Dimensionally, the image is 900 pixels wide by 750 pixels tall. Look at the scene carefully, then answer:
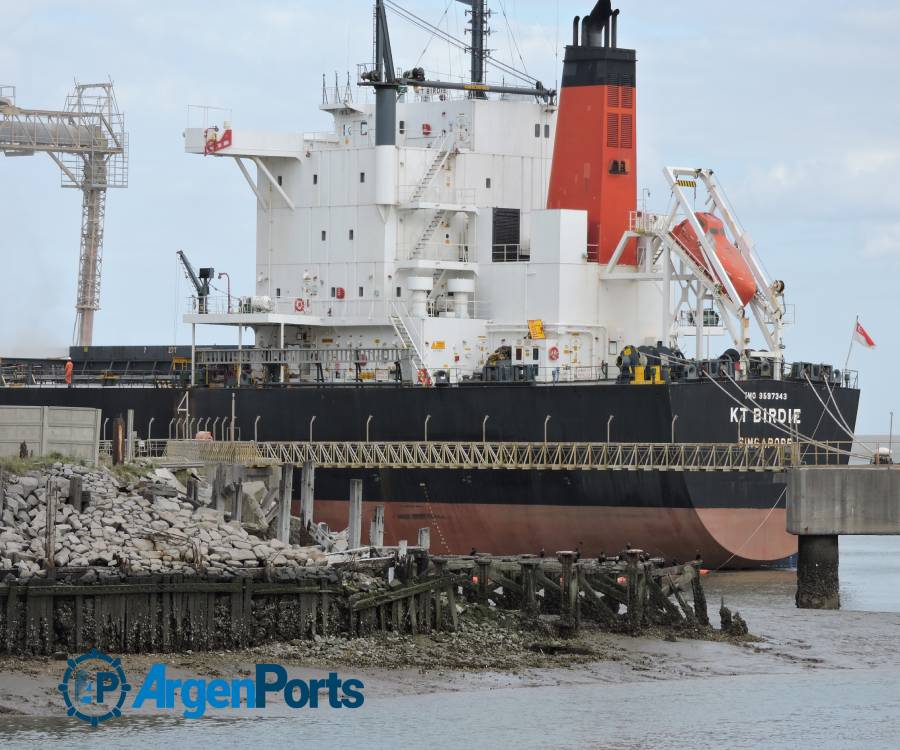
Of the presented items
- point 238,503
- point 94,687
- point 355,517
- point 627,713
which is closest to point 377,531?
point 355,517

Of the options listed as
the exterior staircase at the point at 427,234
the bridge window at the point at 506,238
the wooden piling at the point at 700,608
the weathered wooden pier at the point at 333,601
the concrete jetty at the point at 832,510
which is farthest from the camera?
the exterior staircase at the point at 427,234

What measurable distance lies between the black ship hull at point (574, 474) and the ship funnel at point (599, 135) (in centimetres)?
534

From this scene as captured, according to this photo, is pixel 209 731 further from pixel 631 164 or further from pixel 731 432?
pixel 631 164

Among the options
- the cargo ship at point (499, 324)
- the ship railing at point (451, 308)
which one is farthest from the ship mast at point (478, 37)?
the ship railing at point (451, 308)

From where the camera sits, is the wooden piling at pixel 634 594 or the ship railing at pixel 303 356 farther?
the ship railing at pixel 303 356

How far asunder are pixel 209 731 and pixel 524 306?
23660 millimetres

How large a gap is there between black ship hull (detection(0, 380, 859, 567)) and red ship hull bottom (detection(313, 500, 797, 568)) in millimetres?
31

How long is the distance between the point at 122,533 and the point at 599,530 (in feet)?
53.3

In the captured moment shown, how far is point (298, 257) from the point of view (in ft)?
179

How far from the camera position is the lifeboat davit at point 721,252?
1890 inches

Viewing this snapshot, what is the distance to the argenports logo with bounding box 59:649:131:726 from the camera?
94.6 feet

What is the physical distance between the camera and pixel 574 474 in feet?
154

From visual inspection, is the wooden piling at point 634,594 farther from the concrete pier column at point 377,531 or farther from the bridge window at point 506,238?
the bridge window at point 506,238

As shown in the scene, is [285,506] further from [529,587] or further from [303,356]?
[303,356]
